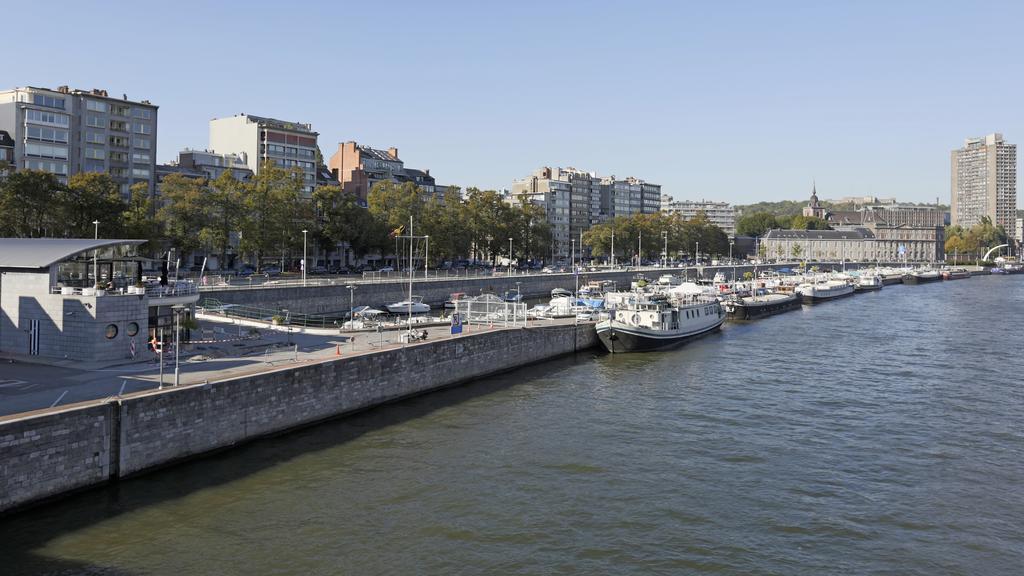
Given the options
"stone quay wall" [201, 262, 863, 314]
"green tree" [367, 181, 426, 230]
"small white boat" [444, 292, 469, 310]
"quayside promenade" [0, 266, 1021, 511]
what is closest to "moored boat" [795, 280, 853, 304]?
"stone quay wall" [201, 262, 863, 314]

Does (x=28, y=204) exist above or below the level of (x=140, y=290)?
above

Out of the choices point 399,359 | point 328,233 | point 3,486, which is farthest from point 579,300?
point 3,486

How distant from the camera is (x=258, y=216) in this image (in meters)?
89.8

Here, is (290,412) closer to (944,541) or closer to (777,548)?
(777,548)

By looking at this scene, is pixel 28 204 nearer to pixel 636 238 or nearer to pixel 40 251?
pixel 40 251

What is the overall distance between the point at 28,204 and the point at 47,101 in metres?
36.1

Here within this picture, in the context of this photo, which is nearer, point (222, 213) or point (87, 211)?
point (87, 211)

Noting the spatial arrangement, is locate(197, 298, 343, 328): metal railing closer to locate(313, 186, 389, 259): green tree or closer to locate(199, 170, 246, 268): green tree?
locate(199, 170, 246, 268): green tree

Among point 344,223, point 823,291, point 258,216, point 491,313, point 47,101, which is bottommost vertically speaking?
point 491,313

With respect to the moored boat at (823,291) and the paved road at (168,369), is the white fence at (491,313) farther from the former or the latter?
the moored boat at (823,291)

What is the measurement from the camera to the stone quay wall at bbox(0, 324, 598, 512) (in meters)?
22.9

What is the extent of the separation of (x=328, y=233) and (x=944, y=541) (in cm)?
8953

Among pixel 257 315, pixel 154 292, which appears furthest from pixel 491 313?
pixel 154 292

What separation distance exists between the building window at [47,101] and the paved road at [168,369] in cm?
7043
